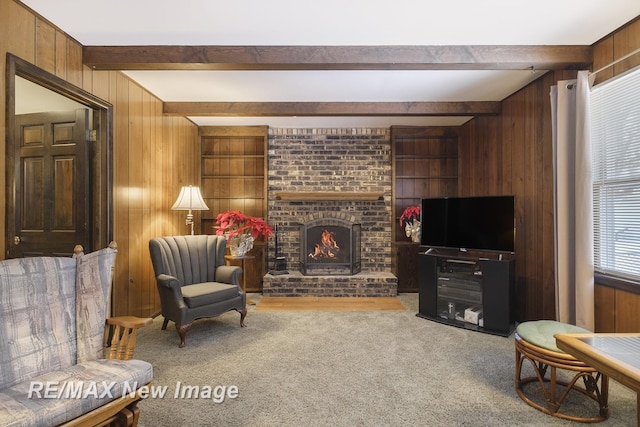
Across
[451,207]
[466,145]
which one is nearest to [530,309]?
[451,207]

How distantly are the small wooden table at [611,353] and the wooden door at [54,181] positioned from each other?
3.56 m

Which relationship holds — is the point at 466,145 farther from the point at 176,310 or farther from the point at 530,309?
the point at 176,310

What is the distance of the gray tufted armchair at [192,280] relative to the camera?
115 inches

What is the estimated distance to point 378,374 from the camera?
2.34 m

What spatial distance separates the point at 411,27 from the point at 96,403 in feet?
9.89

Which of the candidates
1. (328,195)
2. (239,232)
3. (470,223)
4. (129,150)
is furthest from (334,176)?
(129,150)

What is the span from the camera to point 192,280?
11.4ft

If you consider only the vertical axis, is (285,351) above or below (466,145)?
below

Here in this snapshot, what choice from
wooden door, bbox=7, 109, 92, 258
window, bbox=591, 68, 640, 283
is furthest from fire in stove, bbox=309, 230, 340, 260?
window, bbox=591, 68, 640, 283

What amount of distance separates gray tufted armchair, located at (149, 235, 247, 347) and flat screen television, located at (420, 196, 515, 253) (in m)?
2.39

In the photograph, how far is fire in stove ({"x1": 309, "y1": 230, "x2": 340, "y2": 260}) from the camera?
495 cm

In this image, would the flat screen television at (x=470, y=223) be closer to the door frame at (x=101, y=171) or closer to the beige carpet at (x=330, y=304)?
the beige carpet at (x=330, y=304)

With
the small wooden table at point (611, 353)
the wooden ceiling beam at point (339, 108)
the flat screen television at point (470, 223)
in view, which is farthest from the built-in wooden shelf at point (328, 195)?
the small wooden table at point (611, 353)

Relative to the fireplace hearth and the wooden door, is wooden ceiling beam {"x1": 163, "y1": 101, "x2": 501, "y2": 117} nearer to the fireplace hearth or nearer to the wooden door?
the wooden door
